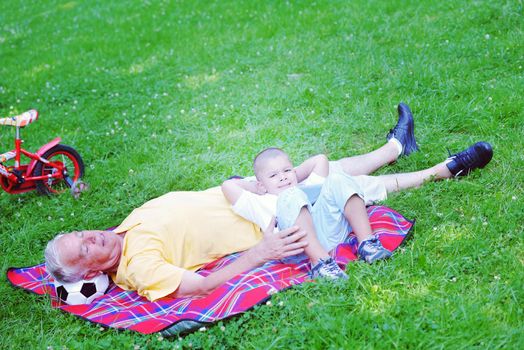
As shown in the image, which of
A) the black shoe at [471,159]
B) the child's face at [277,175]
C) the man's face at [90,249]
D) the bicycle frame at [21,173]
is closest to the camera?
the man's face at [90,249]

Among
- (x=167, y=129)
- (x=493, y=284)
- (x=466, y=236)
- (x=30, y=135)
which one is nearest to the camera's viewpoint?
(x=493, y=284)

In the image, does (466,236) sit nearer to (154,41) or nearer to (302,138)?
(302,138)

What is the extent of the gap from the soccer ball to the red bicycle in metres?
1.72

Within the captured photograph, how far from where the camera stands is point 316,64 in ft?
24.1

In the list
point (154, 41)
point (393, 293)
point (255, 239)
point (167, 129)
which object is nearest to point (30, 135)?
point (167, 129)

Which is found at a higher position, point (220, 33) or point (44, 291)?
point (220, 33)

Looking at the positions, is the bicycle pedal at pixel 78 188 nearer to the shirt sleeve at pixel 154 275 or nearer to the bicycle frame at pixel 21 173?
the bicycle frame at pixel 21 173

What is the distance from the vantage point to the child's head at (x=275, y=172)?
13.4 feet

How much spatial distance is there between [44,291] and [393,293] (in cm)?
248

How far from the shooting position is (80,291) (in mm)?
3885

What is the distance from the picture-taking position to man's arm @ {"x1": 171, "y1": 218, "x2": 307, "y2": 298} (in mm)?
3562

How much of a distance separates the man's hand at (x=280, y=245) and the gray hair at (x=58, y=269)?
1227 mm

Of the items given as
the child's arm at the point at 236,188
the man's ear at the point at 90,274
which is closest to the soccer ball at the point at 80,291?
the man's ear at the point at 90,274

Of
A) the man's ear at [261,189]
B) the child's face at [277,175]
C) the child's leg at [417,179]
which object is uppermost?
the child's face at [277,175]
